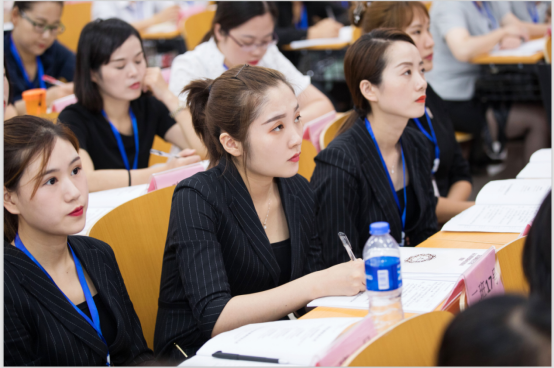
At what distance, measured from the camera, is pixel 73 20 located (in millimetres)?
5062

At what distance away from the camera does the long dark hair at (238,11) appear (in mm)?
2943

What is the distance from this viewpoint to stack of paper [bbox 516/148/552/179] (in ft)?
7.16

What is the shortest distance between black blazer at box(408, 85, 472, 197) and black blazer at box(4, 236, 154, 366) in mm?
1634

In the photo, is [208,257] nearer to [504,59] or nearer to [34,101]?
[34,101]

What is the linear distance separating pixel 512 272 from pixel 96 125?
1.81m

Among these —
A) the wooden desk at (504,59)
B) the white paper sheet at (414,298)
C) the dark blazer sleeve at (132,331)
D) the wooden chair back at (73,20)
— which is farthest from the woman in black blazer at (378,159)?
the wooden chair back at (73,20)

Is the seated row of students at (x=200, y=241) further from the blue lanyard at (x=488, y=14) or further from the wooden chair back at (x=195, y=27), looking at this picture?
the wooden chair back at (x=195, y=27)

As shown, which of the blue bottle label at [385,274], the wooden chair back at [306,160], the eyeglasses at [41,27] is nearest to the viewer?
the blue bottle label at [385,274]

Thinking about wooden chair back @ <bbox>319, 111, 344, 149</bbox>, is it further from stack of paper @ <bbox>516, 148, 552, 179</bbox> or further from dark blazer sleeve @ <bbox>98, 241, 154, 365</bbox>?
dark blazer sleeve @ <bbox>98, 241, 154, 365</bbox>

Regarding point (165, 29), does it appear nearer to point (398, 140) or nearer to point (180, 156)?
point (180, 156)

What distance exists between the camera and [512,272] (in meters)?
1.38

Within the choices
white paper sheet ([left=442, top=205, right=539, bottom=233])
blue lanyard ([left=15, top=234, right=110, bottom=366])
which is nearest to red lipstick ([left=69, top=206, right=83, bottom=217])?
blue lanyard ([left=15, top=234, right=110, bottom=366])

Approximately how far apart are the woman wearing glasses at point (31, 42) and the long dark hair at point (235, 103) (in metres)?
1.92

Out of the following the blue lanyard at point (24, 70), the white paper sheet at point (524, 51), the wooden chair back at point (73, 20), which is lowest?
the white paper sheet at point (524, 51)
